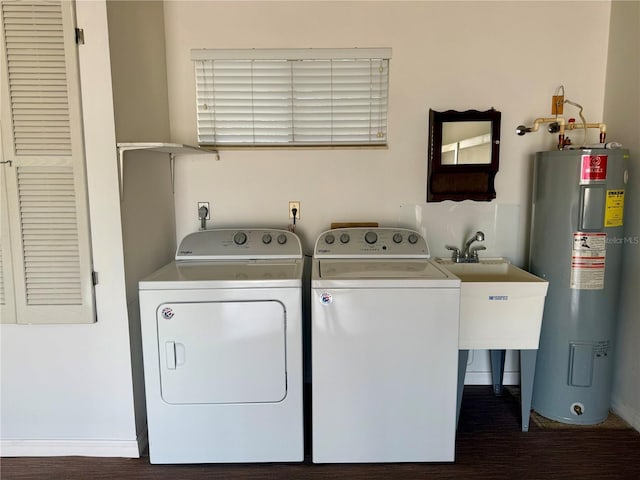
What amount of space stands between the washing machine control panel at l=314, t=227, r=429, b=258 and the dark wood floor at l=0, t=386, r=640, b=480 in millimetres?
1062

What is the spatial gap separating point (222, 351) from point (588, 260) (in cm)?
193

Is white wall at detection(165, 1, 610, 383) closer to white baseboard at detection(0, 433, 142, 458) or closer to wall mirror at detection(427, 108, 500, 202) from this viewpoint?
wall mirror at detection(427, 108, 500, 202)

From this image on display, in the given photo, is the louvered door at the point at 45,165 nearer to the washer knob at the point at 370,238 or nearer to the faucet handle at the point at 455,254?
the washer knob at the point at 370,238

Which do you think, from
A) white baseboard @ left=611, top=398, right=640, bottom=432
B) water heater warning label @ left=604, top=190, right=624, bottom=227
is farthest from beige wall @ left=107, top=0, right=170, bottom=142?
white baseboard @ left=611, top=398, right=640, bottom=432

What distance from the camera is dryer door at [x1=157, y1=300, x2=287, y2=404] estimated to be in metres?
1.98

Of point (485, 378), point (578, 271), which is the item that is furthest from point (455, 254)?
point (485, 378)

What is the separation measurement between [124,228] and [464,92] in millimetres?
2094

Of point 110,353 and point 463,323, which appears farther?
point 463,323

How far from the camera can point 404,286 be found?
1963 mm

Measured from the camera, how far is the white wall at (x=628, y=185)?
2342 millimetres

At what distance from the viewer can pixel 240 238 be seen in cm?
251

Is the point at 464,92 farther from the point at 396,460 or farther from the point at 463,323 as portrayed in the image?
the point at 396,460

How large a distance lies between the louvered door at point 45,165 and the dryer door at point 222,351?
43 cm

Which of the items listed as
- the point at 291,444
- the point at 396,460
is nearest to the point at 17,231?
the point at 291,444
